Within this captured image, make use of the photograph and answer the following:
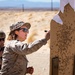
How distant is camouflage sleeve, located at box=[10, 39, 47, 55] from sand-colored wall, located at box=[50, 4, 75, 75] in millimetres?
301

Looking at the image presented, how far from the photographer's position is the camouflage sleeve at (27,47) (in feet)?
13.5

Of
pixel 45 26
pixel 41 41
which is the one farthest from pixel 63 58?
pixel 45 26

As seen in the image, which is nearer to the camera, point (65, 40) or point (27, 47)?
point (27, 47)

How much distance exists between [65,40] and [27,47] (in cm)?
62

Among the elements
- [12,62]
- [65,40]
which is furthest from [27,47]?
[65,40]

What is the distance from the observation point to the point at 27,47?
4137mm

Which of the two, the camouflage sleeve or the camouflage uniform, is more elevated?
the camouflage sleeve

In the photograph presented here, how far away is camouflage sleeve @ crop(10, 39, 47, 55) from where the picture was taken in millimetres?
4113

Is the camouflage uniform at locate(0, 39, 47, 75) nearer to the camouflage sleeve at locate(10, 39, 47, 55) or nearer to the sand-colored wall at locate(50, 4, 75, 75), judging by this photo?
the camouflage sleeve at locate(10, 39, 47, 55)

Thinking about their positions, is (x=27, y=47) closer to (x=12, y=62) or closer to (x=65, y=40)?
(x=12, y=62)

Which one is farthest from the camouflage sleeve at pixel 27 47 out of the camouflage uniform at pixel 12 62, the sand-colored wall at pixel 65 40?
the sand-colored wall at pixel 65 40

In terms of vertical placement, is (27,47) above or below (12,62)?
above

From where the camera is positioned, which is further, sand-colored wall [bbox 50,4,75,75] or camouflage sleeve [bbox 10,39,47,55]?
sand-colored wall [bbox 50,4,75,75]

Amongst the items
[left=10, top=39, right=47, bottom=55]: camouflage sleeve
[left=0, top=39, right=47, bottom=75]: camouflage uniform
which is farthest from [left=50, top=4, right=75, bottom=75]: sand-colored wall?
[left=0, top=39, right=47, bottom=75]: camouflage uniform
